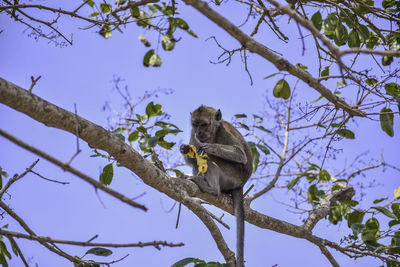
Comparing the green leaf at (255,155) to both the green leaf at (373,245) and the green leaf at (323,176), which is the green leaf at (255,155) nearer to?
the green leaf at (323,176)

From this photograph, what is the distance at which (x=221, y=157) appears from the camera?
7.65 meters

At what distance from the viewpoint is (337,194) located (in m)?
7.77

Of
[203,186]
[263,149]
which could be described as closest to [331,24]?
[263,149]

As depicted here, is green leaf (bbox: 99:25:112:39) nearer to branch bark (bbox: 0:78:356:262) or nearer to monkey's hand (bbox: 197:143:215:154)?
branch bark (bbox: 0:78:356:262)

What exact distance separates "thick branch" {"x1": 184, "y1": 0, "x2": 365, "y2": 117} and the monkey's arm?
333 centimetres

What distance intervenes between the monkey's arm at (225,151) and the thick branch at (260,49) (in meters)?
3.33

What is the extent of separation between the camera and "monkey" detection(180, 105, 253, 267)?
669 cm

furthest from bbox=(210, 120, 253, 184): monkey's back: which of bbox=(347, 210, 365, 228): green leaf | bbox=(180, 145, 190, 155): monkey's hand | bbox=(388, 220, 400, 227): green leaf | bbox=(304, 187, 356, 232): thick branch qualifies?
bbox=(388, 220, 400, 227): green leaf

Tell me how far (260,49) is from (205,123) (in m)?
4.24

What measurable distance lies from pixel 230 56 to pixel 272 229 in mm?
2750

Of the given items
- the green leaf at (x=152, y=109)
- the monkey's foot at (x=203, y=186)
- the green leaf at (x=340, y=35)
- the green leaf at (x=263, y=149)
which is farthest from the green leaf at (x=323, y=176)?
the green leaf at (x=152, y=109)

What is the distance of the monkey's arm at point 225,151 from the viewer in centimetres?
754

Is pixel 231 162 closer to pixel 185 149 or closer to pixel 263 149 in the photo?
pixel 263 149

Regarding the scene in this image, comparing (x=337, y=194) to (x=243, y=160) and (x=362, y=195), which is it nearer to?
(x=362, y=195)
